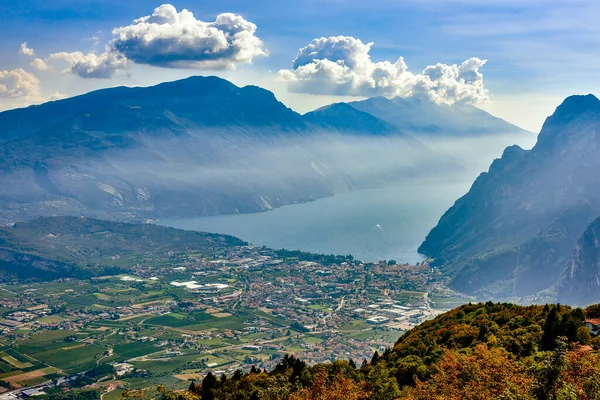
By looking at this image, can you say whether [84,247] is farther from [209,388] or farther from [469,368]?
[469,368]

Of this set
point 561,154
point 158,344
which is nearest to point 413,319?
point 158,344

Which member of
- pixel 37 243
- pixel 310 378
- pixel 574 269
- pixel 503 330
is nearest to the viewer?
pixel 310 378

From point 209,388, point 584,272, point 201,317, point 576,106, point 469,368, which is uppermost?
point 576,106

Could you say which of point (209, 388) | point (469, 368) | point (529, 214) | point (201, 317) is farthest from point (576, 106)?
point (469, 368)

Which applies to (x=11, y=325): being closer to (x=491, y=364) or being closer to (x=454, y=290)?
(x=454, y=290)

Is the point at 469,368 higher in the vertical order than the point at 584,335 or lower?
lower

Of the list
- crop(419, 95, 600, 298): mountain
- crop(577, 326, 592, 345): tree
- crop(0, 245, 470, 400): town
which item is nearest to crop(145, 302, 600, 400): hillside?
crop(577, 326, 592, 345): tree

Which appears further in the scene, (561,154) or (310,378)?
(561,154)
